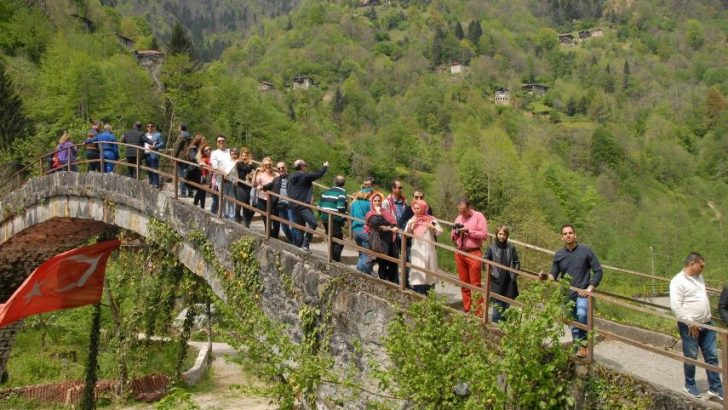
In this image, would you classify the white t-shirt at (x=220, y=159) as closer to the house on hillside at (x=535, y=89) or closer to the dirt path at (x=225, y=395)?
the dirt path at (x=225, y=395)

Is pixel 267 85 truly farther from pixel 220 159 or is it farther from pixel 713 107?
pixel 220 159

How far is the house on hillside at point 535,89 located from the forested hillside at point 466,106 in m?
2.29

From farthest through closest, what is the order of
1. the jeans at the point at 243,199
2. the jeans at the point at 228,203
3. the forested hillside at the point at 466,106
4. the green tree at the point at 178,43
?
the green tree at the point at 178,43
the forested hillside at the point at 466,106
the jeans at the point at 228,203
the jeans at the point at 243,199

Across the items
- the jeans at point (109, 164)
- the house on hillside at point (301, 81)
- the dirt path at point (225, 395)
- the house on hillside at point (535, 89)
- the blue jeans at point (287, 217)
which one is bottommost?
the dirt path at point (225, 395)

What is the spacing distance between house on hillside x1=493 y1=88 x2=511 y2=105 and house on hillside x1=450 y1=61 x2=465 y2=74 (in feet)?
49.7

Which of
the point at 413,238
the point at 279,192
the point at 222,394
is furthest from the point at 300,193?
the point at 222,394

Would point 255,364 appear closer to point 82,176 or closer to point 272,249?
point 272,249

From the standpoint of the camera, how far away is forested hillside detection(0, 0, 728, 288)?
5081 cm

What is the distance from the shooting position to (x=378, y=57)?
167 metres

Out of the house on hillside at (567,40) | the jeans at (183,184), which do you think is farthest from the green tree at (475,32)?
the jeans at (183,184)

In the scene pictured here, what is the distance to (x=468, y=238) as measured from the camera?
7797 mm

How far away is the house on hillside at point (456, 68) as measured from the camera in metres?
168

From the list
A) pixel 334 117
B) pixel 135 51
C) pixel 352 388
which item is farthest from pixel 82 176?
pixel 334 117

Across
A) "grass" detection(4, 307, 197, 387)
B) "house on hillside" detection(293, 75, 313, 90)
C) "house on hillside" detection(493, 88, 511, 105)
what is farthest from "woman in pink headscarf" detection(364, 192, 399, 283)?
"house on hillside" detection(493, 88, 511, 105)
